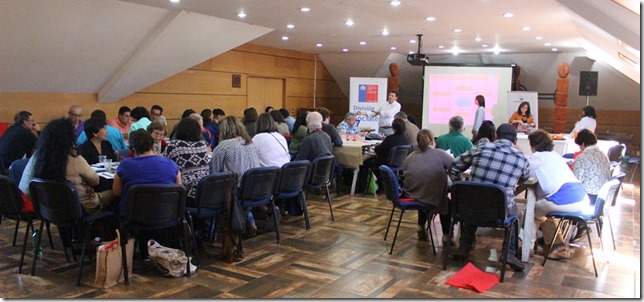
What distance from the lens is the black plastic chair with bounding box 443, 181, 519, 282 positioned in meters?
3.98

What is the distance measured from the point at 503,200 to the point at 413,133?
3828 millimetres

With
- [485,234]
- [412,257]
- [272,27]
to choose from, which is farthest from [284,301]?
[272,27]

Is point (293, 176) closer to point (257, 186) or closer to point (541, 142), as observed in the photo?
point (257, 186)

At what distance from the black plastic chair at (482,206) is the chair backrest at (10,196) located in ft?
10.8

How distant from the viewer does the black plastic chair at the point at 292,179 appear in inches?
204

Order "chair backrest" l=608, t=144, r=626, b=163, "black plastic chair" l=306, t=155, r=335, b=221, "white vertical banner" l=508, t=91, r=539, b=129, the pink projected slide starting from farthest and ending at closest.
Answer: the pink projected slide → "white vertical banner" l=508, t=91, r=539, b=129 → "chair backrest" l=608, t=144, r=626, b=163 → "black plastic chair" l=306, t=155, r=335, b=221

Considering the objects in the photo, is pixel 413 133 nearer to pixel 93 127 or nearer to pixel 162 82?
pixel 93 127

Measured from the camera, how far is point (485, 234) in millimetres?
5484

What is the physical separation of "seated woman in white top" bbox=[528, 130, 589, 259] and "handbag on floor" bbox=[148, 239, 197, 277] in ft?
9.23

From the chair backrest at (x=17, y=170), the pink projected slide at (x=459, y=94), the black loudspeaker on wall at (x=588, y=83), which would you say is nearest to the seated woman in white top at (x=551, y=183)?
the chair backrest at (x=17, y=170)

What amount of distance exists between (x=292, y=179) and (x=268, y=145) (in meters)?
0.51

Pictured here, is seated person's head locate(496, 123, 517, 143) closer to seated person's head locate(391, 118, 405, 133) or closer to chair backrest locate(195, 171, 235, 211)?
chair backrest locate(195, 171, 235, 211)

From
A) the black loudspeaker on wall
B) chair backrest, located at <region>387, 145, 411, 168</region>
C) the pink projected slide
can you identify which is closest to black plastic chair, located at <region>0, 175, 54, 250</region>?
chair backrest, located at <region>387, 145, 411, 168</region>

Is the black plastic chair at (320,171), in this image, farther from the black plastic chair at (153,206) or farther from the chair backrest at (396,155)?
the black plastic chair at (153,206)
